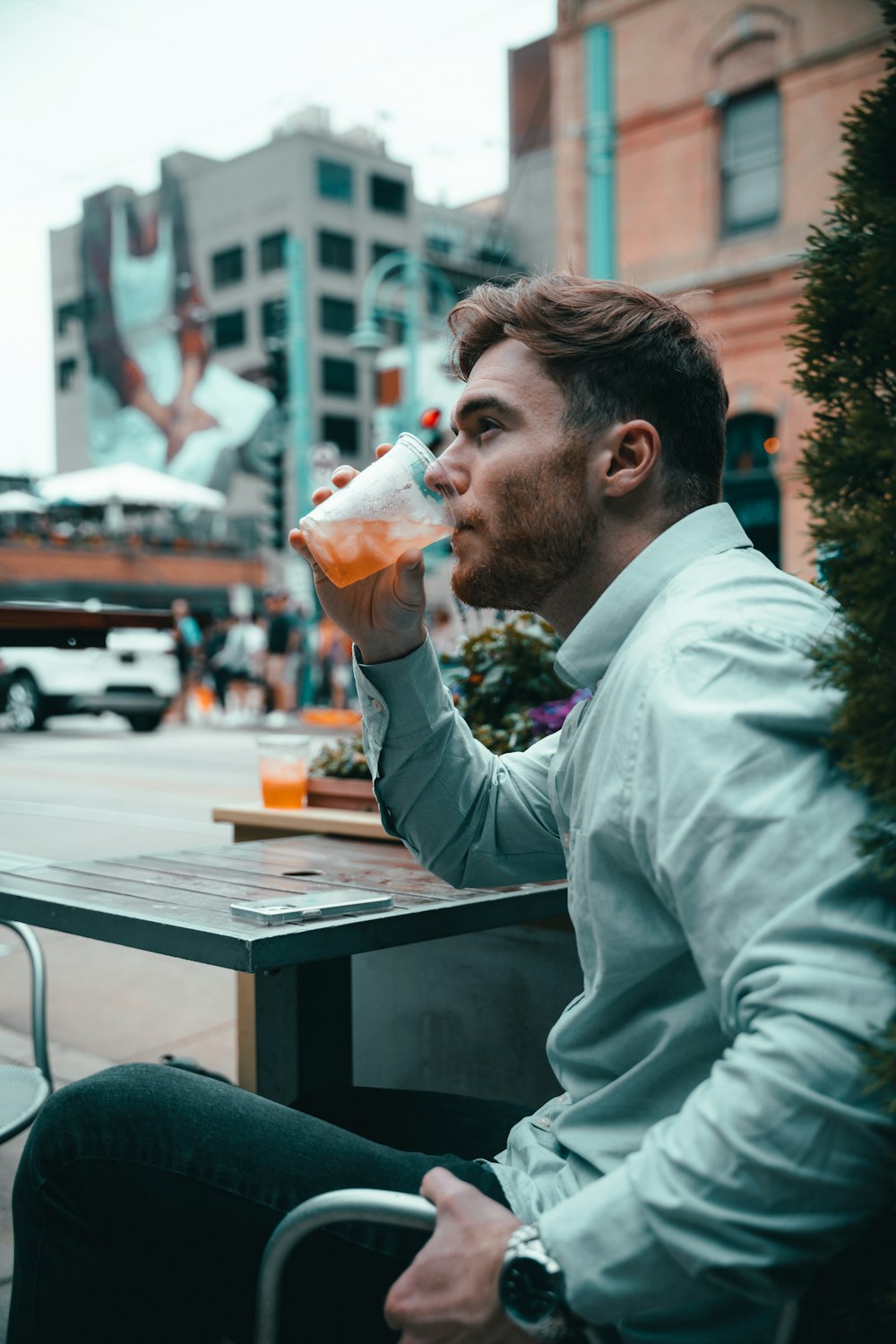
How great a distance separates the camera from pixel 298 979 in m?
2.36

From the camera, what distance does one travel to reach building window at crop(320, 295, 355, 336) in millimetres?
53281

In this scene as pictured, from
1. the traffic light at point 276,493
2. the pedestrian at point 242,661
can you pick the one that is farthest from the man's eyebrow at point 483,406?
the traffic light at point 276,493

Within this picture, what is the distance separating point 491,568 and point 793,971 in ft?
2.24

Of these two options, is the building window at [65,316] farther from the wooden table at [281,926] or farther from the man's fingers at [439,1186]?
A: the man's fingers at [439,1186]

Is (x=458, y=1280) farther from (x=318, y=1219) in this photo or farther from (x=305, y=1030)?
(x=305, y=1030)

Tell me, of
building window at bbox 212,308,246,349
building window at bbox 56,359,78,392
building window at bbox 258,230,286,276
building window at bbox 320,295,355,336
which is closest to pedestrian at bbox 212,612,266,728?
building window at bbox 320,295,355,336

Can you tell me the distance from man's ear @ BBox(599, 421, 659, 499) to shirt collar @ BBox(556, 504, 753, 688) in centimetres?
7

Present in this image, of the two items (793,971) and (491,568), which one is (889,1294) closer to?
(793,971)

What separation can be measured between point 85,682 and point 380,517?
15016mm

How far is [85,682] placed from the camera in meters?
16.0

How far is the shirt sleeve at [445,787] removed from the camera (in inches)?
69.7

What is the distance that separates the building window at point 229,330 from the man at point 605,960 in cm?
5507

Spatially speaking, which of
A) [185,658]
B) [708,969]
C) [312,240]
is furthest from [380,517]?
[312,240]

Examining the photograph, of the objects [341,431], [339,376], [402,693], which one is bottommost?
[402,693]
